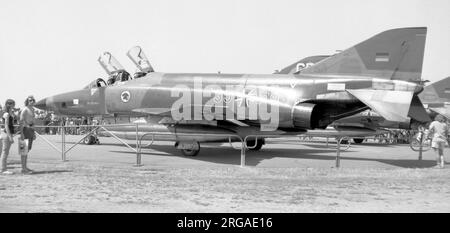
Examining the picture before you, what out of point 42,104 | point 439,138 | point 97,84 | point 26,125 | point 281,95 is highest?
point 97,84

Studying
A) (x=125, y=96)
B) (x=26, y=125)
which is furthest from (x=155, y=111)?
(x=26, y=125)

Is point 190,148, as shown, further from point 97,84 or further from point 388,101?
point 388,101

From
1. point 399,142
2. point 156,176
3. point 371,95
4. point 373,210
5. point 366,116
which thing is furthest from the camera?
point 399,142

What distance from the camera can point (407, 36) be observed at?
11.4 meters

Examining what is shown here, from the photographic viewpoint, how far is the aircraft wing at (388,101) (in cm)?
1036

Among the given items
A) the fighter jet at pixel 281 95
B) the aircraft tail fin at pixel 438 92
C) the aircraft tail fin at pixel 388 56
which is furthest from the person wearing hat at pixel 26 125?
the aircraft tail fin at pixel 438 92

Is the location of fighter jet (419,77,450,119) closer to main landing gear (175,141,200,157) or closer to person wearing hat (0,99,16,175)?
main landing gear (175,141,200,157)

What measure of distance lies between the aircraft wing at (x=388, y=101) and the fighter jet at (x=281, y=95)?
0.08 feet

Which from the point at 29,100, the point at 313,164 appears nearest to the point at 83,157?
the point at 29,100

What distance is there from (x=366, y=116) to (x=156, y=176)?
42.2 feet

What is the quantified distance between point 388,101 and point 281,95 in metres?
3.21

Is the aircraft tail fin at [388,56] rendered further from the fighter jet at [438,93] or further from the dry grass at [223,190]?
the fighter jet at [438,93]

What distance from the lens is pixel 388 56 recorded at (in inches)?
462
